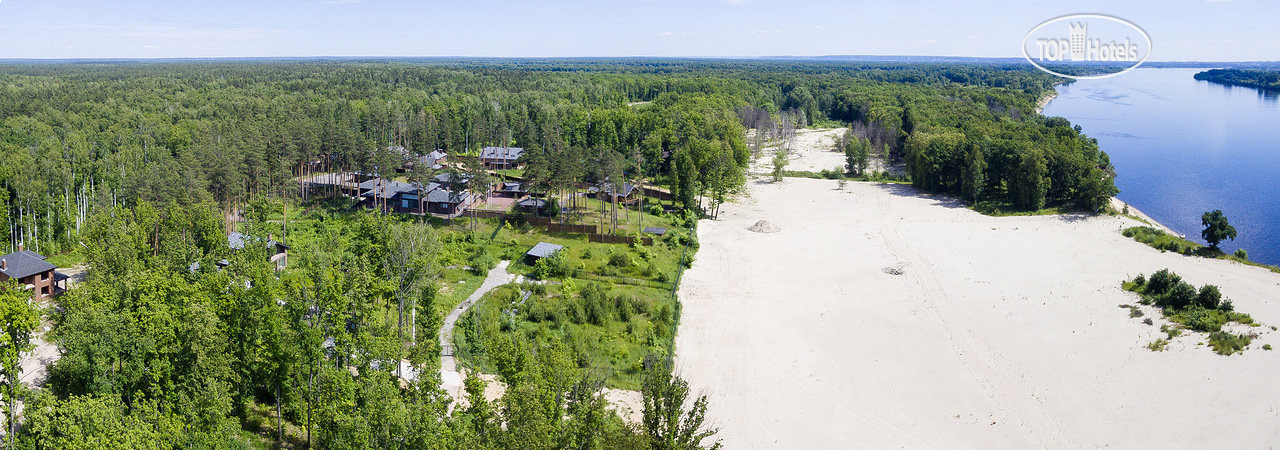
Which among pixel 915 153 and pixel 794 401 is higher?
pixel 915 153

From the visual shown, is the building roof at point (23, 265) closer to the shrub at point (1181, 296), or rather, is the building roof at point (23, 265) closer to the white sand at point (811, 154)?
the shrub at point (1181, 296)

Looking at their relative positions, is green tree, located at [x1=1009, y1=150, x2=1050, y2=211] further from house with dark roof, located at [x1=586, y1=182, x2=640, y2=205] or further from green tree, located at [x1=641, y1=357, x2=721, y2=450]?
green tree, located at [x1=641, y1=357, x2=721, y2=450]

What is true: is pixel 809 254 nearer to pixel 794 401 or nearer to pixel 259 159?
pixel 794 401

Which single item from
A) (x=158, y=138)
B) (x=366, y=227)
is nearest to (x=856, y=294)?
(x=366, y=227)

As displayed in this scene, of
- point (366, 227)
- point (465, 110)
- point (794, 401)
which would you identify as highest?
point (465, 110)

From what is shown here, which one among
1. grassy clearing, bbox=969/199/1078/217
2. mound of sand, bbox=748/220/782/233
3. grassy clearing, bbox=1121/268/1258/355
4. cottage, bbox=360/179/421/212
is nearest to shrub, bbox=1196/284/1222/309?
grassy clearing, bbox=1121/268/1258/355

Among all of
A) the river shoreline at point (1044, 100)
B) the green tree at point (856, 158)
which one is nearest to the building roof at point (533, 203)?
the green tree at point (856, 158)

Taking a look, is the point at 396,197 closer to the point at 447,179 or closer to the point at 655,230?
the point at 447,179

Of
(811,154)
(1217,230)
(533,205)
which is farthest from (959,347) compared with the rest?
(811,154)
